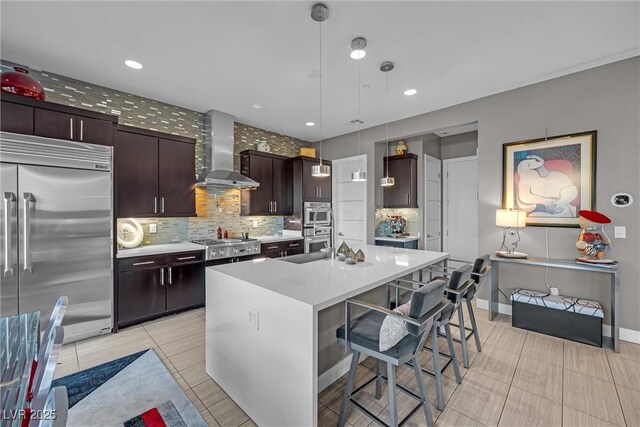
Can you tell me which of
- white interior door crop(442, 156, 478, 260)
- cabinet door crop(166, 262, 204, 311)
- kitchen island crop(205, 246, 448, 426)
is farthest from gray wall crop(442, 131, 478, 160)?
cabinet door crop(166, 262, 204, 311)

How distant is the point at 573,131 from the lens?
3.09 meters

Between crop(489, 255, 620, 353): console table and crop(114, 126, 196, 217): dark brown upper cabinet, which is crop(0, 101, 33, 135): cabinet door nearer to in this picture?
crop(114, 126, 196, 217): dark brown upper cabinet

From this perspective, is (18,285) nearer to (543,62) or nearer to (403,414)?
(403,414)

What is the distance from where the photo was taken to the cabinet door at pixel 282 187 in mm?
5055

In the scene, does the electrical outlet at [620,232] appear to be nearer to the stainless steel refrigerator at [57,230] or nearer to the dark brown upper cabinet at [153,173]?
the dark brown upper cabinet at [153,173]

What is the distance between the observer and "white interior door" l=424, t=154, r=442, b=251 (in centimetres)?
525

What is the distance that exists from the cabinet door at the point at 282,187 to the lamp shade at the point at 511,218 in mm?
3334

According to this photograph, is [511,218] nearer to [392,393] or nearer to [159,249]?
[392,393]

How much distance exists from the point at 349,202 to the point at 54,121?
14.3 feet

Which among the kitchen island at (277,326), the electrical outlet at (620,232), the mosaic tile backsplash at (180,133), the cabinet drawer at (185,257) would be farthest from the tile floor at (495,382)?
the mosaic tile backsplash at (180,133)

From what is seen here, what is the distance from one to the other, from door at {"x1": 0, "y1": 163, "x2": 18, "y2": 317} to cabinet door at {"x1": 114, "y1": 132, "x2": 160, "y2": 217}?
0.88 metres

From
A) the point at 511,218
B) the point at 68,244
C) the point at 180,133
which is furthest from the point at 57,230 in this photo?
the point at 511,218

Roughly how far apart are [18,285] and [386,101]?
4453 millimetres

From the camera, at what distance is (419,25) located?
7.52ft
